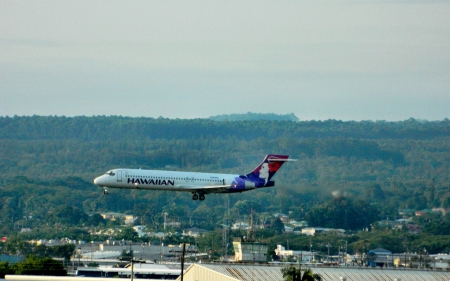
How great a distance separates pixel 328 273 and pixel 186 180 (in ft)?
102

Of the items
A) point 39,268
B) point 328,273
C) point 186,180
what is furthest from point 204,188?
point 328,273

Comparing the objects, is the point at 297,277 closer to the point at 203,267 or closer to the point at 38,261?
the point at 203,267

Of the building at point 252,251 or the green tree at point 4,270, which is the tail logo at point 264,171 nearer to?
the building at point 252,251

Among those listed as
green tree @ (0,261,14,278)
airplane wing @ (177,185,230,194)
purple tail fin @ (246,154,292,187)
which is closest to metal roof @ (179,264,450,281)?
airplane wing @ (177,185,230,194)

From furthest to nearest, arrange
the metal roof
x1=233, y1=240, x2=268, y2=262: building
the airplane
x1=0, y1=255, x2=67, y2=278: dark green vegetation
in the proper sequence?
x1=0, y1=255, x2=67, y2=278: dark green vegetation, the airplane, x1=233, y1=240, x2=268, y2=262: building, the metal roof

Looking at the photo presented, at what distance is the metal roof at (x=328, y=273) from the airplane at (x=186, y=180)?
25.6 metres

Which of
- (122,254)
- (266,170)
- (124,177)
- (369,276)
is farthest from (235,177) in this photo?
(122,254)

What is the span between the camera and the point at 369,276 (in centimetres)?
10056

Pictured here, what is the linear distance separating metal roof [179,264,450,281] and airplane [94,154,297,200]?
25.6m

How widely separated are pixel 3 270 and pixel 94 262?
5179cm

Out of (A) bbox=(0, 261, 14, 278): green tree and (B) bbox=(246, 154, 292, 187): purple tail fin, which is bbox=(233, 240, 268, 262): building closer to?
(B) bbox=(246, 154, 292, 187): purple tail fin

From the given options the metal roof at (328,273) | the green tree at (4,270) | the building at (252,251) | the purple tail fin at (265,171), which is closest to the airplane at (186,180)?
the purple tail fin at (265,171)

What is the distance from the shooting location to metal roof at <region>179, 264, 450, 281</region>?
97.5m

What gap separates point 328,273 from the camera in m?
99.8
